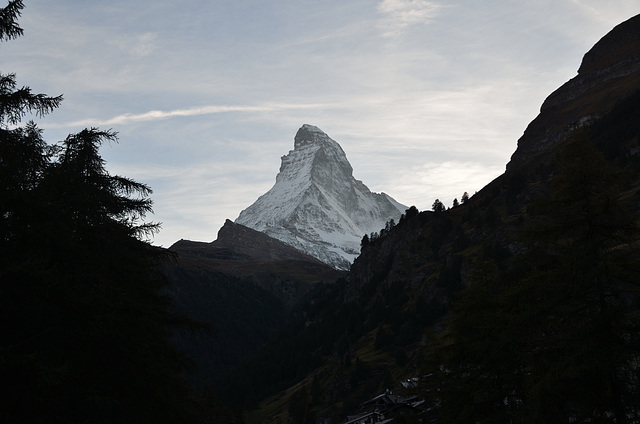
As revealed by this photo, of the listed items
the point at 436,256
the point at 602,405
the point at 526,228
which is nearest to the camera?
the point at 602,405

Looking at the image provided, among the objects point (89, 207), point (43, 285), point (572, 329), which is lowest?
point (572, 329)

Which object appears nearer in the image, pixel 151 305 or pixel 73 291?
pixel 73 291

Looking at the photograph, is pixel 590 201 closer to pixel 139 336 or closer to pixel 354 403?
pixel 139 336

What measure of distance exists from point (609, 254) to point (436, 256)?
16630 centimetres

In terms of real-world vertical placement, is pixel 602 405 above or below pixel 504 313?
below

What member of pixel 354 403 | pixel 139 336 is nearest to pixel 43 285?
pixel 139 336

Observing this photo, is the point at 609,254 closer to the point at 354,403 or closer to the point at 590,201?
the point at 590,201

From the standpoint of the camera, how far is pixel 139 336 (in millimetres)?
18844

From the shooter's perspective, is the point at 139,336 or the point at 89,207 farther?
the point at 89,207

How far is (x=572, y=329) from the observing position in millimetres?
17688

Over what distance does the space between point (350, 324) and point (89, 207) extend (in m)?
177

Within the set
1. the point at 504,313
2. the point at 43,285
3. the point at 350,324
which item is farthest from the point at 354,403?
the point at 43,285

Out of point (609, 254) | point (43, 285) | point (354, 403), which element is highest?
point (43, 285)

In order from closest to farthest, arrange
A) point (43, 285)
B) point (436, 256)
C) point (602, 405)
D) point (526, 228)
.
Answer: point (43, 285) < point (602, 405) < point (526, 228) < point (436, 256)
